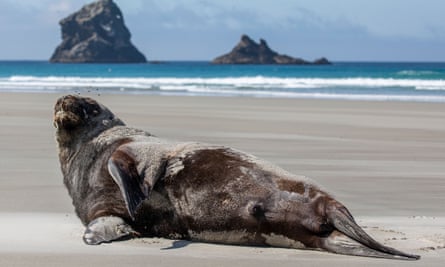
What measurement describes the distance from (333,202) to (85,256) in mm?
1697

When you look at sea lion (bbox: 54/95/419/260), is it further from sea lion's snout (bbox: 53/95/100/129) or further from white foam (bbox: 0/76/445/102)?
white foam (bbox: 0/76/445/102)

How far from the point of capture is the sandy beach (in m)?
5.80

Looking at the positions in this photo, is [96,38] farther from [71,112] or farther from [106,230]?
[106,230]

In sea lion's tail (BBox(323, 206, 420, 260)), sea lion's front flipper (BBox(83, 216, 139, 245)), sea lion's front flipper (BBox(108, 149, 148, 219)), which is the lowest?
sea lion's front flipper (BBox(83, 216, 139, 245))

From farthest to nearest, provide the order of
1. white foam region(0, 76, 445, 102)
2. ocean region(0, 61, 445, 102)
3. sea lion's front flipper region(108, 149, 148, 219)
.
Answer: ocean region(0, 61, 445, 102)
white foam region(0, 76, 445, 102)
sea lion's front flipper region(108, 149, 148, 219)

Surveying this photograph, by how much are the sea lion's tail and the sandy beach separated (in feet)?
0.19

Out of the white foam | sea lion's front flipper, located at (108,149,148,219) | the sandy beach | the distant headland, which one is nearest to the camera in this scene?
the sandy beach

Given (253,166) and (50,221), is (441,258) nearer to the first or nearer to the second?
(253,166)

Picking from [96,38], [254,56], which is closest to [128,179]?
[254,56]

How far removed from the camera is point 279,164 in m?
11.4

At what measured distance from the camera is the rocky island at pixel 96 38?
164 meters

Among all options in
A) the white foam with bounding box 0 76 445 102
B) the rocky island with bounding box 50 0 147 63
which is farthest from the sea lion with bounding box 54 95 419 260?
the rocky island with bounding box 50 0 147 63

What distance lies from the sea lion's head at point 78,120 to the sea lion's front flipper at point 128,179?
0.86 meters

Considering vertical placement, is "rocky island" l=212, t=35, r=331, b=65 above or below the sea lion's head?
below
